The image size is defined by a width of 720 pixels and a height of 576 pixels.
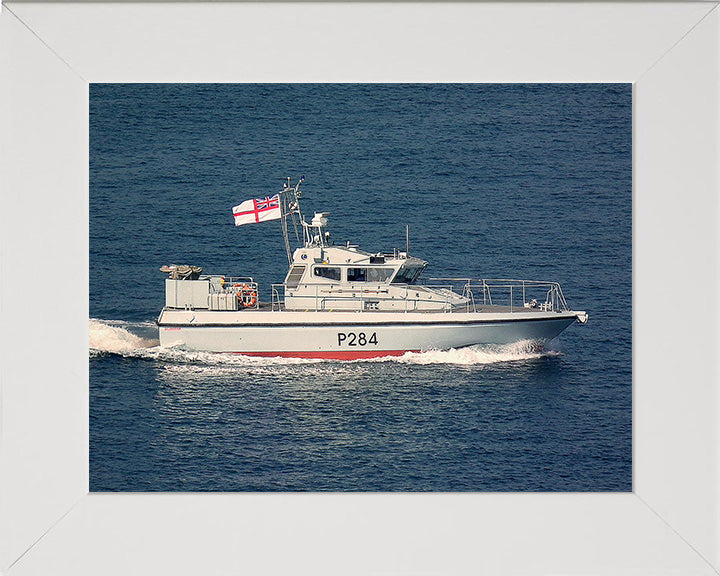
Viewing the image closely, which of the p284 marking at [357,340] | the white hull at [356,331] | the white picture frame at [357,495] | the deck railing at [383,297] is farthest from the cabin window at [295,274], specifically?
the white picture frame at [357,495]

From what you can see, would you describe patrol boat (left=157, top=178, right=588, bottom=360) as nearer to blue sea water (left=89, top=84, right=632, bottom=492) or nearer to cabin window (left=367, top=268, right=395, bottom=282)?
cabin window (left=367, top=268, right=395, bottom=282)

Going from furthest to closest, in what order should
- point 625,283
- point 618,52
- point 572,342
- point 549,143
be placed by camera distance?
point 549,143
point 625,283
point 572,342
point 618,52

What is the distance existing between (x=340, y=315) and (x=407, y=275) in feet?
4.35

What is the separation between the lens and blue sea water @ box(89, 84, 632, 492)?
1308 centimetres

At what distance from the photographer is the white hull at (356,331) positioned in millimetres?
16438

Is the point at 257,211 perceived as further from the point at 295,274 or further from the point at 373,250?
the point at 373,250

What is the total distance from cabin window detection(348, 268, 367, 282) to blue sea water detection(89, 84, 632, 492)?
152cm

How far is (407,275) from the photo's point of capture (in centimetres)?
1725

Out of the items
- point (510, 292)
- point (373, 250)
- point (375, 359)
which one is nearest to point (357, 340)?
point (375, 359)

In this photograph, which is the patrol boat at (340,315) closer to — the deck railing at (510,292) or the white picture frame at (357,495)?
the deck railing at (510,292)

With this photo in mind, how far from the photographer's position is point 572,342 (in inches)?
672
